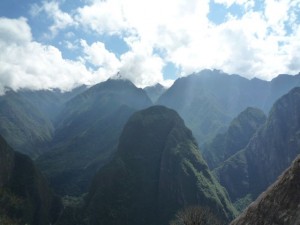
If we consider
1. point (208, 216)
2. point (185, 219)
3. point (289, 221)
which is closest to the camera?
point (289, 221)

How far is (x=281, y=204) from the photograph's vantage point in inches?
2153

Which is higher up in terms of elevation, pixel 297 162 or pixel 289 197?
pixel 297 162

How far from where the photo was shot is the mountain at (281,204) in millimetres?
51938

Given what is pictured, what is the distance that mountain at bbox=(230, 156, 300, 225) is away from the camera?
51938 millimetres

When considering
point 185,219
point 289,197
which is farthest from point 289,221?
point 185,219

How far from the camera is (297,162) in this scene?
56.8 meters

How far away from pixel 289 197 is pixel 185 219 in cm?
4727

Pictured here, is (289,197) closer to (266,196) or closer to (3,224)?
(266,196)

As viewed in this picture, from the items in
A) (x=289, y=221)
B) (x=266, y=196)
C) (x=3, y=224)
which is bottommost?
(x=289, y=221)

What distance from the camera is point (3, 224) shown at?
176 metres

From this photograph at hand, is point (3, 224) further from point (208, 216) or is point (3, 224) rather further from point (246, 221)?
point (246, 221)

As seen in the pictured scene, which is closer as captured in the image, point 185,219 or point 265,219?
point 265,219

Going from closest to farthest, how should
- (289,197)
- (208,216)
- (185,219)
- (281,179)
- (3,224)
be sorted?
(289,197)
(281,179)
(185,219)
(208,216)
(3,224)

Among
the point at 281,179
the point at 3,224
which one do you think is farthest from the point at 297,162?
the point at 3,224
